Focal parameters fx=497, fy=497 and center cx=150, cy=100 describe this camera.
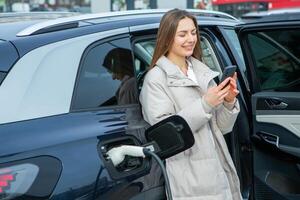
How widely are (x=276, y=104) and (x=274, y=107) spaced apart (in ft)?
0.07

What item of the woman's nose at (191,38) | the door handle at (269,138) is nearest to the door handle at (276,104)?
the door handle at (269,138)

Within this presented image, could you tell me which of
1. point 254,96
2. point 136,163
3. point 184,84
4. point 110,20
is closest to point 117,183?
point 136,163

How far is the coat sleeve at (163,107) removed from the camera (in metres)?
2.33

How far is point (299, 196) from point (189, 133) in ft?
3.81

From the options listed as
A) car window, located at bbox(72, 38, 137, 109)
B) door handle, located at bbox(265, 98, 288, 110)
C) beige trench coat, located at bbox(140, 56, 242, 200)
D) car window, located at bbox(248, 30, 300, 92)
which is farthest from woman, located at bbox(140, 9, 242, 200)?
car window, located at bbox(248, 30, 300, 92)

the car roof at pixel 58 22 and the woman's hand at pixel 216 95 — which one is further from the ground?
the car roof at pixel 58 22

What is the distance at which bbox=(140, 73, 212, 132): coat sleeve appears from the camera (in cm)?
233

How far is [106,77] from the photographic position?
7.95ft

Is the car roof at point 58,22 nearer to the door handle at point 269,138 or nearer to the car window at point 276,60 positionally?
the car window at point 276,60

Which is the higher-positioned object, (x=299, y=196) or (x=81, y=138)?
(x=81, y=138)

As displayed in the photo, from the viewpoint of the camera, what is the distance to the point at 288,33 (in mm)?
2996

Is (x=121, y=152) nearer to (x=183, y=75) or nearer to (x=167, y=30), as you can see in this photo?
(x=183, y=75)

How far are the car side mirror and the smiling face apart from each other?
0.39 m

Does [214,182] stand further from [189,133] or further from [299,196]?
[299,196]
